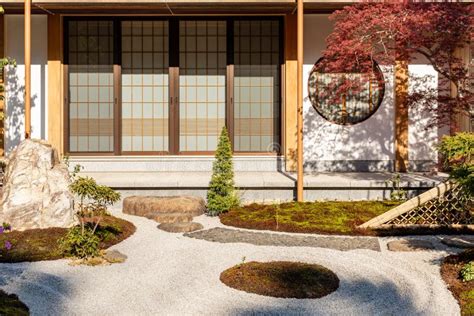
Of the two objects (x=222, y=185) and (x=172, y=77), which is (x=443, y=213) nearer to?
(x=222, y=185)

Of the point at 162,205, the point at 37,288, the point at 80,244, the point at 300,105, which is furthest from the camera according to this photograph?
the point at 300,105

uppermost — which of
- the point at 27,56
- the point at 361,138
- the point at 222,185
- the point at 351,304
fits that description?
the point at 27,56

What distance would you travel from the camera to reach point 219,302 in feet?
21.7

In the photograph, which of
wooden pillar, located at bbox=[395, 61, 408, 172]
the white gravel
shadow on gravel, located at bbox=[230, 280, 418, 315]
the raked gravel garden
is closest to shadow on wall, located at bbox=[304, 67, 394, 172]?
wooden pillar, located at bbox=[395, 61, 408, 172]

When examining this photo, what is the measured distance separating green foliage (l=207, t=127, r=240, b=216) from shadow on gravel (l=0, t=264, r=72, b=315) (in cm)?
493

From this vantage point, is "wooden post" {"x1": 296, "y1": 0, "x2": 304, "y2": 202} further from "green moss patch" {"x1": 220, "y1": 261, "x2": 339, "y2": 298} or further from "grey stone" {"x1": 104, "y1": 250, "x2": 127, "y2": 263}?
"grey stone" {"x1": 104, "y1": 250, "x2": 127, "y2": 263}

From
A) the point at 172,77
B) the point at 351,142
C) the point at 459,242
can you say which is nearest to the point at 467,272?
the point at 459,242

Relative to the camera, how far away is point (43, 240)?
30.1ft

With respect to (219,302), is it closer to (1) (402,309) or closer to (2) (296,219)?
(1) (402,309)

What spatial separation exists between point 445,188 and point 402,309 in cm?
478

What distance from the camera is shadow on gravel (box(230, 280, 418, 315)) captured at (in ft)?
20.8

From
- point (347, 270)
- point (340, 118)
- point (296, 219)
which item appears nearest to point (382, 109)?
point (340, 118)

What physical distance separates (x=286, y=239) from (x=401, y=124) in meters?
8.04

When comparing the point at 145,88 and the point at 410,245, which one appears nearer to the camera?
the point at 410,245
